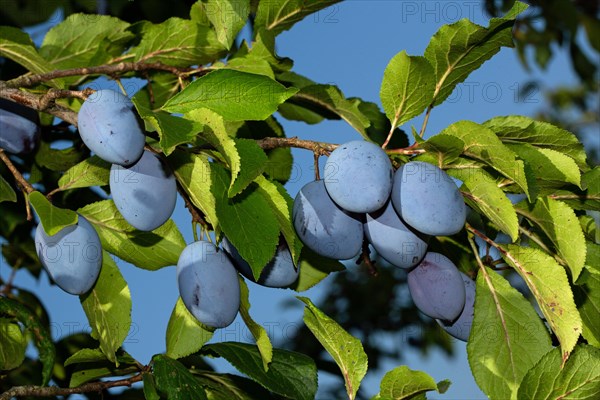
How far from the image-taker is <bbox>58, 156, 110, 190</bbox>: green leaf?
1.23 metres

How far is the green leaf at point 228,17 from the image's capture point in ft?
4.49

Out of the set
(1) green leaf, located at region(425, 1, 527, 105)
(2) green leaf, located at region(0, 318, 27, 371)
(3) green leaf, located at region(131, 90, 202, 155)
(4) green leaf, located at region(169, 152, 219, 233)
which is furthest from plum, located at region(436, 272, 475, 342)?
(2) green leaf, located at region(0, 318, 27, 371)

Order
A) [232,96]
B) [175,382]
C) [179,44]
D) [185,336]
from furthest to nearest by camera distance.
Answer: [179,44]
[185,336]
[175,382]
[232,96]

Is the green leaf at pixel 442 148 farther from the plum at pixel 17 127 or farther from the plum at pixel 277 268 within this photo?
the plum at pixel 17 127

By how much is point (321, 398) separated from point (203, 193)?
161 centimetres

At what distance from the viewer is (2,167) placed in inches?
60.7

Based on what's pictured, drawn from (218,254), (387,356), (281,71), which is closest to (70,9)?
(281,71)

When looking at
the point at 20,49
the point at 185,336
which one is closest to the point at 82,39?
the point at 20,49

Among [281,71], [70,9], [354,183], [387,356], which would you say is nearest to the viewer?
[354,183]

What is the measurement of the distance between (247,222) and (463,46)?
0.41 m

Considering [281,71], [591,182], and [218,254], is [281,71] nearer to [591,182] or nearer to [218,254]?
[218,254]

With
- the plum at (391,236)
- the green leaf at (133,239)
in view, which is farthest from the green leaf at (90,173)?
the plum at (391,236)

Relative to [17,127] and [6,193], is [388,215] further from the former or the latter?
[17,127]

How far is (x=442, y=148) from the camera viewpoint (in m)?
1.00
